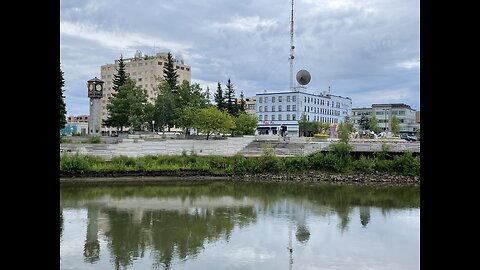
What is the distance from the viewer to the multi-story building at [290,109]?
218 ft

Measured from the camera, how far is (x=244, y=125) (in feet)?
172

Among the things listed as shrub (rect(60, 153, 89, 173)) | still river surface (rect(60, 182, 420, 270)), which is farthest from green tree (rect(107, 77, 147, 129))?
still river surface (rect(60, 182, 420, 270))

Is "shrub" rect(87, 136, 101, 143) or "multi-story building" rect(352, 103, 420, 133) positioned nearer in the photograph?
"shrub" rect(87, 136, 101, 143)

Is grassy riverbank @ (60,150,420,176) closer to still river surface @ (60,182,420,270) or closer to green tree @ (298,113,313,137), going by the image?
still river surface @ (60,182,420,270)

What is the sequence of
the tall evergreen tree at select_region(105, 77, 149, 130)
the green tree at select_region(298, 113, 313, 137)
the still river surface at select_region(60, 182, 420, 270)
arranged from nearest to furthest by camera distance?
the still river surface at select_region(60, 182, 420, 270), the tall evergreen tree at select_region(105, 77, 149, 130), the green tree at select_region(298, 113, 313, 137)

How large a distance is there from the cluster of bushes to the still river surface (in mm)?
5351

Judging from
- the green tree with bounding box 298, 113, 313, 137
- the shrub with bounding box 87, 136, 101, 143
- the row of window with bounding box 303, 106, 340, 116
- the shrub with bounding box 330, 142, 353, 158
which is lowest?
the shrub with bounding box 330, 142, 353, 158

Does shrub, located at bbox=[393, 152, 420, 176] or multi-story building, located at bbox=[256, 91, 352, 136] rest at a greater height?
multi-story building, located at bbox=[256, 91, 352, 136]

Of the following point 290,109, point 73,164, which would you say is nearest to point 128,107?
point 73,164

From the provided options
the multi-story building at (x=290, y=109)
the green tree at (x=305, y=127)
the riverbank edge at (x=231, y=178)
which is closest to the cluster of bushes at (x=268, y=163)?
the riverbank edge at (x=231, y=178)

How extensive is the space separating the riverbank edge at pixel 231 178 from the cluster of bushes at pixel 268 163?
429mm

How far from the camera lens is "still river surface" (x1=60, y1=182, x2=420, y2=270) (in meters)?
11.9
